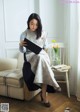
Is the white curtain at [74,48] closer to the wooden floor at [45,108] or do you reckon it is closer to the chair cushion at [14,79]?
the wooden floor at [45,108]

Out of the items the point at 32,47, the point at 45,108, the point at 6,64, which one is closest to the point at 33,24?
the point at 32,47

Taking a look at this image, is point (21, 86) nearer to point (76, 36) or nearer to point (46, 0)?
point (76, 36)

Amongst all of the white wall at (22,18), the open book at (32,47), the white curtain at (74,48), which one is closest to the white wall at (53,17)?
the white wall at (22,18)

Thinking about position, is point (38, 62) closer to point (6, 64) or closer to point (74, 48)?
point (74, 48)

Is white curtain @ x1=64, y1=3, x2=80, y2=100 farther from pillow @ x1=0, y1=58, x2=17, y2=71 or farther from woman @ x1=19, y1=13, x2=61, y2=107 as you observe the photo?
pillow @ x1=0, y1=58, x2=17, y2=71

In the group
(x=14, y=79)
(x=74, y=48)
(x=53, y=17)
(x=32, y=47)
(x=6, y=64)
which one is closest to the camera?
(x=32, y=47)

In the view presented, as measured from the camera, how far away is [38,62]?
2.69m

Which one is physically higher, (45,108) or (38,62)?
(38,62)

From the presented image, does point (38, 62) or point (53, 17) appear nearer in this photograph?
point (38, 62)

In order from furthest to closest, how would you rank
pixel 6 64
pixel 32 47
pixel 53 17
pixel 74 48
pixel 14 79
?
pixel 53 17
pixel 6 64
pixel 74 48
pixel 14 79
pixel 32 47

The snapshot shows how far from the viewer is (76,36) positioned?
292 cm

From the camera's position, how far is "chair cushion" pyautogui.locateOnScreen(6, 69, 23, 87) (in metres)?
2.84

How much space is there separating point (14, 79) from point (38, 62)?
0.49 m

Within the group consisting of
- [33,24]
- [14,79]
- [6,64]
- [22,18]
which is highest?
[22,18]
